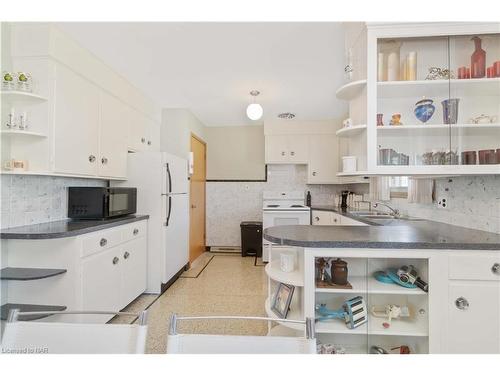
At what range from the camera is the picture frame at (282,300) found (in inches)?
60.8

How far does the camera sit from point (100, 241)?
2.05 metres

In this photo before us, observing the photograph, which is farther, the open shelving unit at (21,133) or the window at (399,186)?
the window at (399,186)

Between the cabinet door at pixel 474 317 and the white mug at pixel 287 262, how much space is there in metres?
0.85

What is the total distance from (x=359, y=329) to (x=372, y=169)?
37.8 inches

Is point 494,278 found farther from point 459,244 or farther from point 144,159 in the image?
point 144,159

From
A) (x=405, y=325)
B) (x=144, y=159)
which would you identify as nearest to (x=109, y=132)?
(x=144, y=159)

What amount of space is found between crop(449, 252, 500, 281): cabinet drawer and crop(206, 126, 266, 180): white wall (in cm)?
353

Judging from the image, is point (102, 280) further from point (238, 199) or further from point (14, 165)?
point (238, 199)

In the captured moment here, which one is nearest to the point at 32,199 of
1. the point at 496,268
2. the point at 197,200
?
the point at 197,200

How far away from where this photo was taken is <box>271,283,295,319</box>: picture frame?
1544mm

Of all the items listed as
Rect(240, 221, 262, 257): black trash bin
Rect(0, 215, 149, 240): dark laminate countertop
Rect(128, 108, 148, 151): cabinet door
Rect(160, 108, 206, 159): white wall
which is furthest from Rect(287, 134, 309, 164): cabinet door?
Rect(0, 215, 149, 240): dark laminate countertop

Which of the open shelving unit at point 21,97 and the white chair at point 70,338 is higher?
the open shelving unit at point 21,97

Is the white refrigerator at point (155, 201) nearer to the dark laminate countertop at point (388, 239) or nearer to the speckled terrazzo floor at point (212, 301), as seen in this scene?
the speckled terrazzo floor at point (212, 301)

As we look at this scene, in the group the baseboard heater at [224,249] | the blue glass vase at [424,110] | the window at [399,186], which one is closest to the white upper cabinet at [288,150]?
the window at [399,186]
